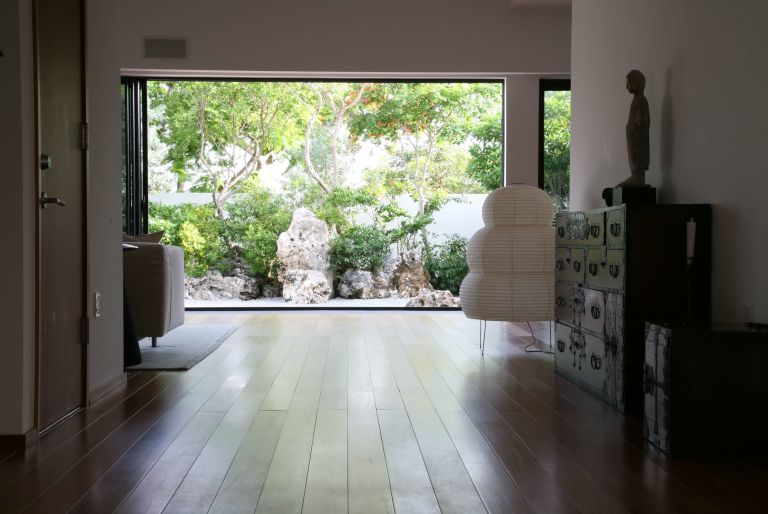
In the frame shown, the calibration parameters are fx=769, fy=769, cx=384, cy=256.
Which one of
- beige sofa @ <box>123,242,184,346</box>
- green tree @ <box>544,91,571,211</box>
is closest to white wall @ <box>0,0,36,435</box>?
beige sofa @ <box>123,242,184,346</box>

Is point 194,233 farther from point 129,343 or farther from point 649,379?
point 649,379

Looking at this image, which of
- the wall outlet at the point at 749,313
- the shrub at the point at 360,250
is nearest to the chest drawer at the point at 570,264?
the wall outlet at the point at 749,313

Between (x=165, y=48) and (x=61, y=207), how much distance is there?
182 inches

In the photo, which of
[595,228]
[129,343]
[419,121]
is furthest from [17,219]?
[419,121]

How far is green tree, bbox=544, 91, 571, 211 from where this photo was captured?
7762 mm

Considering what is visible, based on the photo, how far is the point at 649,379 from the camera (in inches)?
109

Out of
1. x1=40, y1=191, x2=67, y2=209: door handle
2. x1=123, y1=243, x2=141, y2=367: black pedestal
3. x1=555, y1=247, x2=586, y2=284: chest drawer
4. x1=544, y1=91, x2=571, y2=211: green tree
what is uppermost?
x1=544, y1=91, x2=571, y2=211: green tree

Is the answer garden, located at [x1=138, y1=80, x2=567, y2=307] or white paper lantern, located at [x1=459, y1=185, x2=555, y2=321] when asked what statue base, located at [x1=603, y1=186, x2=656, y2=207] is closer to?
white paper lantern, located at [x1=459, y1=185, x2=555, y2=321]

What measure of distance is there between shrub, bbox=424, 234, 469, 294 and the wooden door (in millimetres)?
7185

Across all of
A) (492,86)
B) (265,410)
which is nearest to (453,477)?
(265,410)

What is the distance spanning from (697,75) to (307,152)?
814 cm

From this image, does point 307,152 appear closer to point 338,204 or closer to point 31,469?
→ point 338,204

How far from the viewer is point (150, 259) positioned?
4902 mm

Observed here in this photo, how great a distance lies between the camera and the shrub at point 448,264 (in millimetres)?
10227
